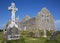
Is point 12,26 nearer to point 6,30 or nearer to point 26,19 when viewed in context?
point 6,30

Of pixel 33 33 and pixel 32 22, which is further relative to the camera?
pixel 32 22

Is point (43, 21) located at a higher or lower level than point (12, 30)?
higher

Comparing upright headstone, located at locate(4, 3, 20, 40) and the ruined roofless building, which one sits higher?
the ruined roofless building

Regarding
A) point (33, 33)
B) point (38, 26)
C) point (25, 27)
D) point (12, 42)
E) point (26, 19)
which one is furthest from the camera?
point (26, 19)

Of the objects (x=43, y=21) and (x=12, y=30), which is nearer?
(x=12, y=30)

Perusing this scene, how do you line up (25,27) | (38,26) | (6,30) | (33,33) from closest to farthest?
(6,30) → (33,33) → (38,26) → (25,27)

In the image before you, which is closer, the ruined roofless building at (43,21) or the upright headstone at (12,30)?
the upright headstone at (12,30)

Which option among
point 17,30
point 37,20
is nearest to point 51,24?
point 37,20

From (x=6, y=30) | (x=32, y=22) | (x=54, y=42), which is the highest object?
(x=32, y=22)

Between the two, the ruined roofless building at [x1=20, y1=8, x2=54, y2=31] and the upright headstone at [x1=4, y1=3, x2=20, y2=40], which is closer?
the upright headstone at [x1=4, y1=3, x2=20, y2=40]

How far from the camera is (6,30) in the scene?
6.69 m

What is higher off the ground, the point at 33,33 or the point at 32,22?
the point at 32,22

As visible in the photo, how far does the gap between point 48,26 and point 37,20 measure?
84 cm

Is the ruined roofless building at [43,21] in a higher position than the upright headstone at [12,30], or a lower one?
higher
